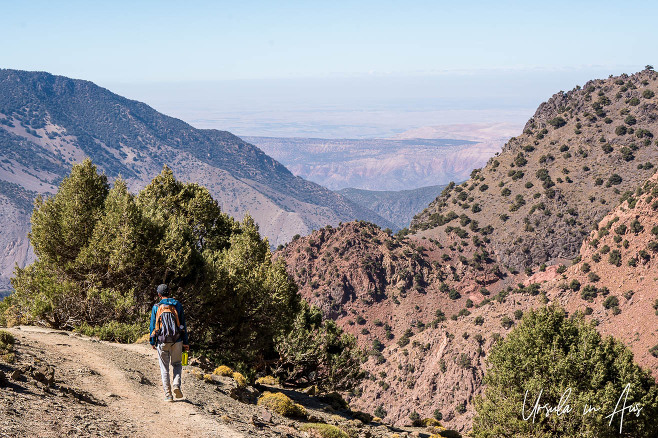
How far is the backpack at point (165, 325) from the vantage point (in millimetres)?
18344

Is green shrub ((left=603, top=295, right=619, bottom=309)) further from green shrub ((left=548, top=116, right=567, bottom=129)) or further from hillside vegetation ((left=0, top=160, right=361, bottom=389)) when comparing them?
green shrub ((left=548, top=116, right=567, bottom=129))

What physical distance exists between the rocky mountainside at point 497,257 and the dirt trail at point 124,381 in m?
51.3

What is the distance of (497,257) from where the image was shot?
356ft

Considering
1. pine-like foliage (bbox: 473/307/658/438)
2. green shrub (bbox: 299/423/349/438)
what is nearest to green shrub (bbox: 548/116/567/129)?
pine-like foliage (bbox: 473/307/658/438)

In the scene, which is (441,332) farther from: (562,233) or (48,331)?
(48,331)

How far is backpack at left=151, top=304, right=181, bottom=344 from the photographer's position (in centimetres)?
1834

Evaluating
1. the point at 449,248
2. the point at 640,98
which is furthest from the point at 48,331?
the point at 640,98

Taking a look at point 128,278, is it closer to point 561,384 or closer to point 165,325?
point 165,325

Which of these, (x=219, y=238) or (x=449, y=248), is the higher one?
(x=219, y=238)

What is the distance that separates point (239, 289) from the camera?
36312 millimetres

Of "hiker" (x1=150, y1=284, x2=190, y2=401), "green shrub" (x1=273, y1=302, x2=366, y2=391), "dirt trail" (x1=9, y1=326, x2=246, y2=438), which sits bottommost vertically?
"green shrub" (x1=273, y1=302, x2=366, y2=391)

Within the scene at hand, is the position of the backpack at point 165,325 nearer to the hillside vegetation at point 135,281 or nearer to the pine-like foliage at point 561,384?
the hillside vegetation at point 135,281

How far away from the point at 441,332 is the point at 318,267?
3235 cm
